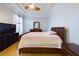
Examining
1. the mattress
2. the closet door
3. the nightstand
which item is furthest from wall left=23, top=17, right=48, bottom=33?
the nightstand

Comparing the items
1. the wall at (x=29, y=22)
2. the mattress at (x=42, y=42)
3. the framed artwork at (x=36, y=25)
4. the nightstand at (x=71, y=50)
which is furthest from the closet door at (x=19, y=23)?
the nightstand at (x=71, y=50)

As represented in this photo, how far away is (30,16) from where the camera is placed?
23.5 ft

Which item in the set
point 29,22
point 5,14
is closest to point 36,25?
point 29,22

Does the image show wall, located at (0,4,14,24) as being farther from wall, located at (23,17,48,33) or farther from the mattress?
the mattress

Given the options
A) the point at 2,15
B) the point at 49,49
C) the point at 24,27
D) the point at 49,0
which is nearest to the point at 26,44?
the point at 49,49

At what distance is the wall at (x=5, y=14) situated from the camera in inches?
195

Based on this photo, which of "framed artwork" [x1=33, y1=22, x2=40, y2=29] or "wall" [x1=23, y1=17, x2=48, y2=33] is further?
"framed artwork" [x1=33, y1=22, x2=40, y2=29]

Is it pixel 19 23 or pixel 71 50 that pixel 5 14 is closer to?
pixel 19 23

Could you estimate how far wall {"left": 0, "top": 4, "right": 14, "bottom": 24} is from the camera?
494 centimetres

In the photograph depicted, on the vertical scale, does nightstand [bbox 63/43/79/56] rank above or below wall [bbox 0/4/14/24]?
below

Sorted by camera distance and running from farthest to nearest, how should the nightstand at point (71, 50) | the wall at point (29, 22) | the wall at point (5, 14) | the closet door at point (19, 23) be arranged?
the wall at point (29, 22), the closet door at point (19, 23), the wall at point (5, 14), the nightstand at point (71, 50)

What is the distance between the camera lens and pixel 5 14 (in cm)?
538

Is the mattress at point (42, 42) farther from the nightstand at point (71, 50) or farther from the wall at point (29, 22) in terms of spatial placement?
the wall at point (29, 22)

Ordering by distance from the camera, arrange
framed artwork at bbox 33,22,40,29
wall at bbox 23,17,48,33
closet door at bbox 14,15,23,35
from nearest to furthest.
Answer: closet door at bbox 14,15,23,35
wall at bbox 23,17,48,33
framed artwork at bbox 33,22,40,29
